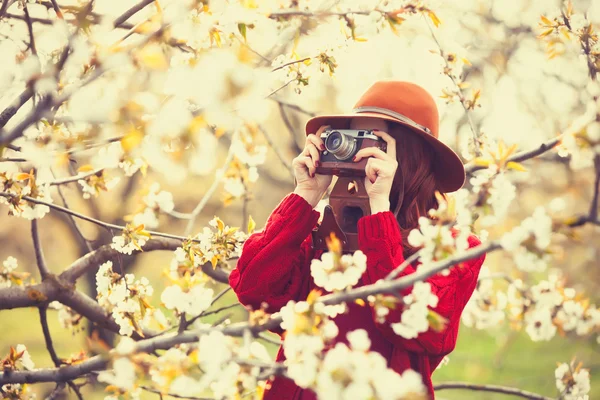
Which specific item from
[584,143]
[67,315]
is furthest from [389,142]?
[67,315]

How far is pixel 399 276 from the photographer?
48.7 inches

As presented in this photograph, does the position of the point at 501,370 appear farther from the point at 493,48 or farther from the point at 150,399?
the point at 493,48

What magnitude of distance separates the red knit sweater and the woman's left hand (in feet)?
0.12

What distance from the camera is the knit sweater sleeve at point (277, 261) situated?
4.59 feet

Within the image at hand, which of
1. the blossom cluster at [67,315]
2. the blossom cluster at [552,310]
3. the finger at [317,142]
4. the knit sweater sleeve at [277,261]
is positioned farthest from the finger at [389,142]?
the blossom cluster at [67,315]

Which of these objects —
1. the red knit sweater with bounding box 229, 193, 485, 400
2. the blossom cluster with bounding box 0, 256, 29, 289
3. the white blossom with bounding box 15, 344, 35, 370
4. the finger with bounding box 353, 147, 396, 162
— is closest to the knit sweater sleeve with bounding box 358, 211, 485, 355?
the red knit sweater with bounding box 229, 193, 485, 400

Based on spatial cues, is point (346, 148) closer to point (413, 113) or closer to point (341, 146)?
point (341, 146)

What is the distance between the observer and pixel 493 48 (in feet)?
14.1

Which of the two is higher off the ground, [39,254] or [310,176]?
[39,254]

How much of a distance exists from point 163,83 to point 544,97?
14.8ft

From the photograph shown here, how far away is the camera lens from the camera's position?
1.40 metres

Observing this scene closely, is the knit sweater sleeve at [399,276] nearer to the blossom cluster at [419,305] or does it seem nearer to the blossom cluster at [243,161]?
the blossom cluster at [419,305]

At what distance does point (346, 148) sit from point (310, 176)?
136mm

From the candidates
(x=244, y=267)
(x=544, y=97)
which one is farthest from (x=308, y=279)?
(x=544, y=97)
